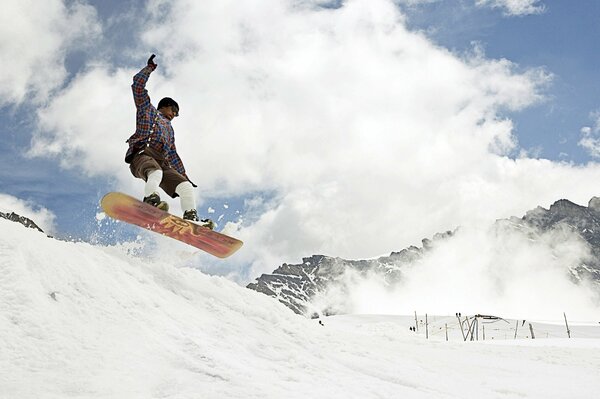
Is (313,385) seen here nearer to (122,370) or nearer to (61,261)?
(122,370)

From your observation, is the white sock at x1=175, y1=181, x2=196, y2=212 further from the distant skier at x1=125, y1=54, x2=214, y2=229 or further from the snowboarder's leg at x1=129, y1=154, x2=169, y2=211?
the snowboarder's leg at x1=129, y1=154, x2=169, y2=211

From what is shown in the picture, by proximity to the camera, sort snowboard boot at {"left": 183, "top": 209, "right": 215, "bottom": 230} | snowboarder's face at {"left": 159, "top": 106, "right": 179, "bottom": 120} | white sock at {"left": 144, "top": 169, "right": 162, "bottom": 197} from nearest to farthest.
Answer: white sock at {"left": 144, "top": 169, "right": 162, "bottom": 197}
snowboard boot at {"left": 183, "top": 209, "right": 215, "bottom": 230}
snowboarder's face at {"left": 159, "top": 106, "right": 179, "bottom": 120}

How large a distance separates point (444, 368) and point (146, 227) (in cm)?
497

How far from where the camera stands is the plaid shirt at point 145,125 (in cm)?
781

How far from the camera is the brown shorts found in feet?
25.6

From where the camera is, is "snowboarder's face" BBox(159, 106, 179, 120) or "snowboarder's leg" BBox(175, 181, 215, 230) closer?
"snowboarder's leg" BBox(175, 181, 215, 230)

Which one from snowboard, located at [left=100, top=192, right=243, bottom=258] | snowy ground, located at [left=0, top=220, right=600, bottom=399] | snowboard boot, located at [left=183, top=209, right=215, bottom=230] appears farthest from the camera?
snowboard boot, located at [left=183, top=209, right=215, bottom=230]

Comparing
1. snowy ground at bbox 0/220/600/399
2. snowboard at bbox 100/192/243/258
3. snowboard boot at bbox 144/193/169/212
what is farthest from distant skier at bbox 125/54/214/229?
snowy ground at bbox 0/220/600/399

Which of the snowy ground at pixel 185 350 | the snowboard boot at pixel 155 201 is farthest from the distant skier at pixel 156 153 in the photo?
the snowy ground at pixel 185 350

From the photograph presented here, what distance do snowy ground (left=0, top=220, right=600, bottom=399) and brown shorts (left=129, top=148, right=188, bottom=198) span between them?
5.15ft

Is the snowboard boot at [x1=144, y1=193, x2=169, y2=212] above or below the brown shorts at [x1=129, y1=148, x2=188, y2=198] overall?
below

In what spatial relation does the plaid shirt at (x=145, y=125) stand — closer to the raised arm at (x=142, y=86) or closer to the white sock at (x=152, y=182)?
the raised arm at (x=142, y=86)

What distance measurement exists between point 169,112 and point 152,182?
156 cm

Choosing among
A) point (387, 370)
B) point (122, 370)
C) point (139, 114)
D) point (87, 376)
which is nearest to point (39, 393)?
point (87, 376)
